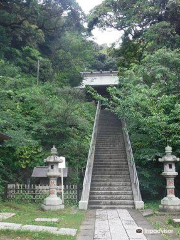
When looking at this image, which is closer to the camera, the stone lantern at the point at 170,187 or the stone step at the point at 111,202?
the stone lantern at the point at 170,187

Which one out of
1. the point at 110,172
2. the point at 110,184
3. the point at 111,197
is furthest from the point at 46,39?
the point at 111,197

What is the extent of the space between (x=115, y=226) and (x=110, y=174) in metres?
6.12

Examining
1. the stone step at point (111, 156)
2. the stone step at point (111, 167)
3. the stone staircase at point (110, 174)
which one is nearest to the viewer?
the stone staircase at point (110, 174)

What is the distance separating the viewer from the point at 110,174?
14.3m

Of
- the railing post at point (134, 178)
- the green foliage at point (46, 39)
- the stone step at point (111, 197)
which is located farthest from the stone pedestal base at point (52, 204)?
the green foliage at point (46, 39)

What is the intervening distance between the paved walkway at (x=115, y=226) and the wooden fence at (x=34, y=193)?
1.83 meters

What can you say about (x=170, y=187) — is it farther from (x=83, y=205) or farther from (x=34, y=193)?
(x=34, y=193)

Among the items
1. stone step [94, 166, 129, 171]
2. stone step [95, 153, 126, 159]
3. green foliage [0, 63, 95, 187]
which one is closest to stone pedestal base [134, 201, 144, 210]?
stone step [94, 166, 129, 171]

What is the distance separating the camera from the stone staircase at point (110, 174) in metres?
12.2

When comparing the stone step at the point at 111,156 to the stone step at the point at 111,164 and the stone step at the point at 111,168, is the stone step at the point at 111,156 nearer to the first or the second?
the stone step at the point at 111,164

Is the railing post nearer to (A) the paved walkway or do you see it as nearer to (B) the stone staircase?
(B) the stone staircase

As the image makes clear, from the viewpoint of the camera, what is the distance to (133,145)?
1616 cm

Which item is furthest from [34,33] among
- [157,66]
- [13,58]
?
[157,66]

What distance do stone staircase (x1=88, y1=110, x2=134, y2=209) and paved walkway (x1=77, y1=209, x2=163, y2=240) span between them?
124 cm
